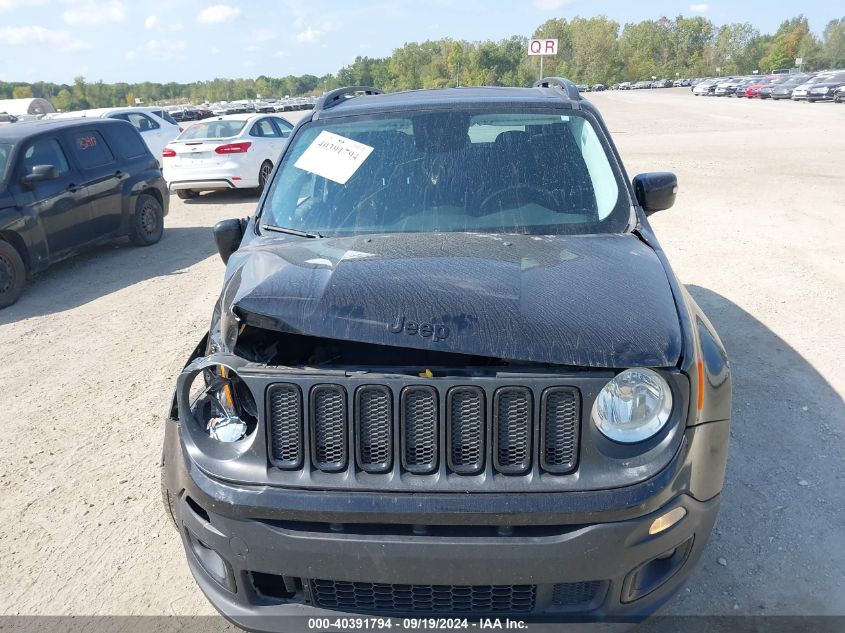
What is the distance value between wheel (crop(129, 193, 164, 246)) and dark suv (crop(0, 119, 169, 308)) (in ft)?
0.05

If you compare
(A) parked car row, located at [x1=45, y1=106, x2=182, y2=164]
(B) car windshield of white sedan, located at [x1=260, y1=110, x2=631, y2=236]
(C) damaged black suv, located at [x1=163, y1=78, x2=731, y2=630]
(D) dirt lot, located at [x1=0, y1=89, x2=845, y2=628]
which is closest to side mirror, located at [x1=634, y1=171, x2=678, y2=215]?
(B) car windshield of white sedan, located at [x1=260, y1=110, x2=631, y2=236]

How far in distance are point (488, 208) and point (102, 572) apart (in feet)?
8.16

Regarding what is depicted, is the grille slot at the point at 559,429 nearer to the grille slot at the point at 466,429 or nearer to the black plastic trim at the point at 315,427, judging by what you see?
the grille slot at the point at 466,429

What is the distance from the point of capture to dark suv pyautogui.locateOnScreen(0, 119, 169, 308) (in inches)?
287

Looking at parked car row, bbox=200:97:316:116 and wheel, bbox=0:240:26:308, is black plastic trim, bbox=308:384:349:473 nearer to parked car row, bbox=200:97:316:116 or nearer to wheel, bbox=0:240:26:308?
wheel, bbox=0:240:26:308

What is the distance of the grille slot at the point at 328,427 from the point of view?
2.09m

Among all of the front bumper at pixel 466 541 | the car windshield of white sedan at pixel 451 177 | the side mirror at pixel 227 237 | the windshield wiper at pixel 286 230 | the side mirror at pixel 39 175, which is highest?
the car windshield of white sedan at pixel 451 177

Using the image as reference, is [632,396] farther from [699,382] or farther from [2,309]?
[2,309]

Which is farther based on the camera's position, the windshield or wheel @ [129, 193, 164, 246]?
wheel @ [129, 193, 164, 246]

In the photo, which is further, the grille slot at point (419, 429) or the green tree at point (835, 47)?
the green tree at point (835, 47)

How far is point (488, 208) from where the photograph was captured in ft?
10.9

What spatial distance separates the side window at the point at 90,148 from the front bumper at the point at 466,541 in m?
7.64

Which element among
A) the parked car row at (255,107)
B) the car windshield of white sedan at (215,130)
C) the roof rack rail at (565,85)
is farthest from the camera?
the parked car row at (255,107)

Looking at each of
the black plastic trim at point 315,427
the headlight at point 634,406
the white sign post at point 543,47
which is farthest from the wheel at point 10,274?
the white sign post at point 543,47
